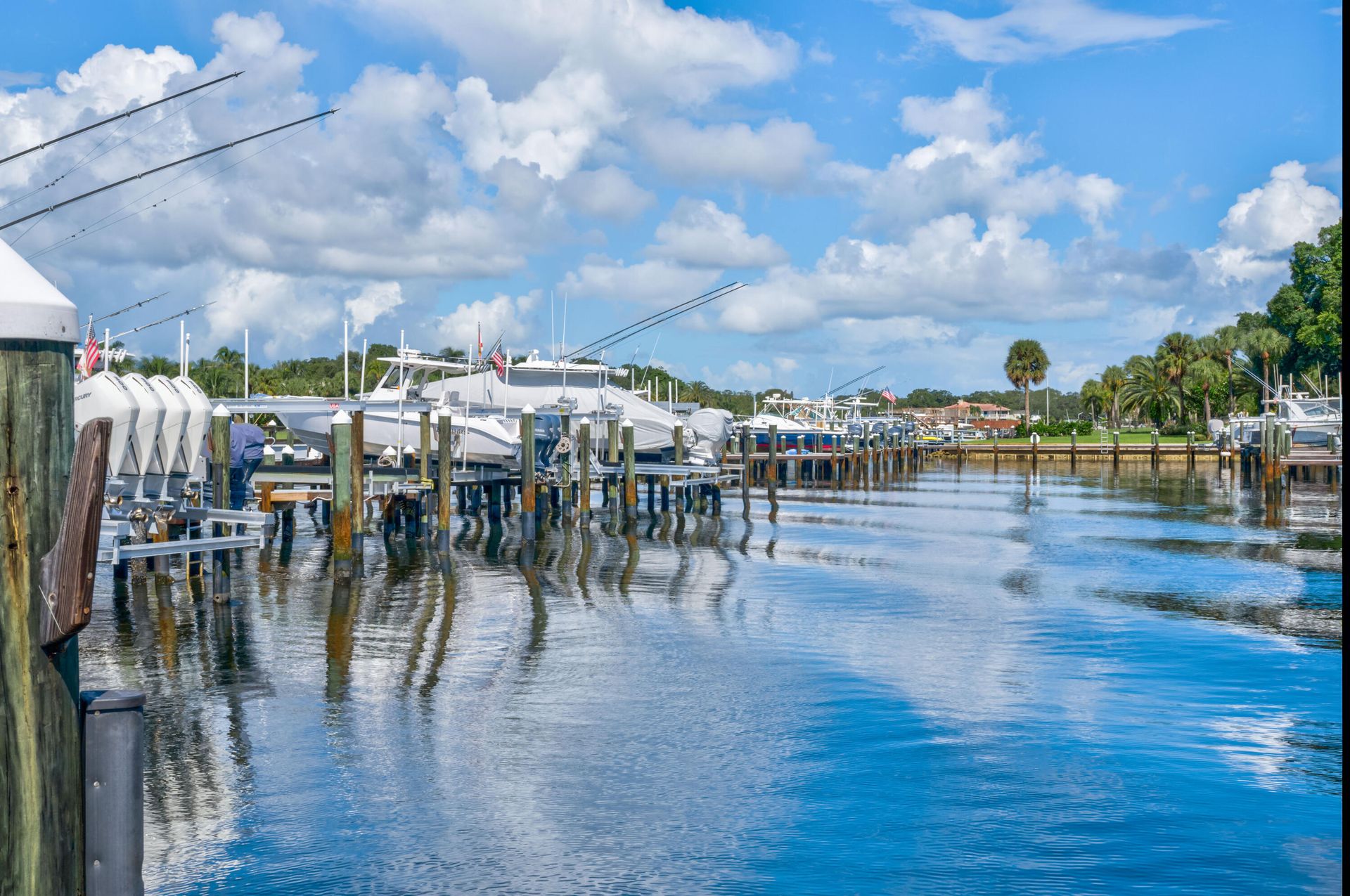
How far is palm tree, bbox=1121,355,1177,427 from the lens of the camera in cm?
10281

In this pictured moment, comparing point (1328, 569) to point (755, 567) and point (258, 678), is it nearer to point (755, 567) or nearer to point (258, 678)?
point (755, 567)

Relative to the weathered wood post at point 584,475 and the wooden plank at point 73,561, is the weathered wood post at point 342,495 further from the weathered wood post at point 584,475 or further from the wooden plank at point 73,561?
the wooden plank at point 73,561

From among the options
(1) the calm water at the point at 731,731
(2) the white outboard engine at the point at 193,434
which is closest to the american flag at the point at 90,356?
(2) the white outboard engine at the point at 193,434

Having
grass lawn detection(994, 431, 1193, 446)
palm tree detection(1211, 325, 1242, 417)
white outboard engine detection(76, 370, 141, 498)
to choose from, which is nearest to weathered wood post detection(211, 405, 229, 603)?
white outboard engine detection(76, 370, 141, 498)

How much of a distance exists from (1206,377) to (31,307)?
99.8m

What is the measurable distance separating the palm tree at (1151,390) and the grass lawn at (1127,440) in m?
2.26

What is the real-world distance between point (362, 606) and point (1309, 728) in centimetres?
1167

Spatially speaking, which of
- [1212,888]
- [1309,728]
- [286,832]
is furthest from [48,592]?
[1309,728]

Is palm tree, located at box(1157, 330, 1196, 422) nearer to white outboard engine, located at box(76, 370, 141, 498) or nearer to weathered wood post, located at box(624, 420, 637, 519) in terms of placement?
weathered wood post, located at box(624, 420, 637, 519)

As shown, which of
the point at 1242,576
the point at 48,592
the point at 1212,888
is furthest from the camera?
the point at 1242,576

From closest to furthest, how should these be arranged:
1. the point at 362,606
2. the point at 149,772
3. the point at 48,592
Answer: the point at 48,592, the point at 149,772, the point at 362,606

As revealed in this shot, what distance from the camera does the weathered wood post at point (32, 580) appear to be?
383 cm

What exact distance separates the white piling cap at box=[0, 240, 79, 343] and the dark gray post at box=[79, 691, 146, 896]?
1.15m

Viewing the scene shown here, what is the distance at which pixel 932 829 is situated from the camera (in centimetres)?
848
